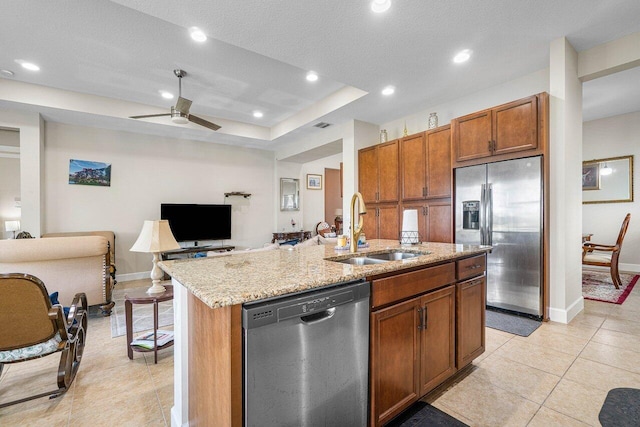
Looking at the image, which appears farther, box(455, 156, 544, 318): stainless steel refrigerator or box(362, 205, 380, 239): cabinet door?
box(362, 205, 380, 239): cabinet door

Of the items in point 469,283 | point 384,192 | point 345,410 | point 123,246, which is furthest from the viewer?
point 123,246

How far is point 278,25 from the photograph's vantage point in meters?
2.55

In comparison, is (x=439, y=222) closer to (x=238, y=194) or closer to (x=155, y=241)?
Answer: (x=155, y=241)

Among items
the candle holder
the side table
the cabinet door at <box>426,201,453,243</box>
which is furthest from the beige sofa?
the cabinet door at <box>426,201,453,243</box>

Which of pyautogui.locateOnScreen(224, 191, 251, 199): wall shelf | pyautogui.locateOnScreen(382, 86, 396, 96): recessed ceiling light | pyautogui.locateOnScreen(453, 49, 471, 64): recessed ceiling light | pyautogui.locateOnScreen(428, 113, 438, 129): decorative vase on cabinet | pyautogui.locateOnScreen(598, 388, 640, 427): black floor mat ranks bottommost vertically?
pyautogui.locateOnScreen(598, 388, 640, 427): black floor mat

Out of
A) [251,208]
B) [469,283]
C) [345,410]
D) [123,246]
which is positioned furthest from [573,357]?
[123,246]

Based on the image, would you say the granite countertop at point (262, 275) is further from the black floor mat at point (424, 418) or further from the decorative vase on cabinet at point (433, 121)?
the decorative vase on cabinet at point (433, 121)

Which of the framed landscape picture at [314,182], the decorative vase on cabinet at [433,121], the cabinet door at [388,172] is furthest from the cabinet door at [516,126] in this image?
the framed landscape picture at [314,182]

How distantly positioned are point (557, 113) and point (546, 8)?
1061 millimetres

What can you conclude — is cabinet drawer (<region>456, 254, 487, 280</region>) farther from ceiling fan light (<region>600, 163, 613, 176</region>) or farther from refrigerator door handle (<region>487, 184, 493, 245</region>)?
ceiling fan light (<region>600, 163, 613, 176</region>)

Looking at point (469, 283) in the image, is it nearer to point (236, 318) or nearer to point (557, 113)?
point (236, 318)

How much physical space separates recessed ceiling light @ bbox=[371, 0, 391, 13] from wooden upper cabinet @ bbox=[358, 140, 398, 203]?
230 centimetres

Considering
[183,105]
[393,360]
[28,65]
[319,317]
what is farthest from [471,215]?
[28,65]

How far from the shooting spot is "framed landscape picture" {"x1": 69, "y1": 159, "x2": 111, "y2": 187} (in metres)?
4.93
